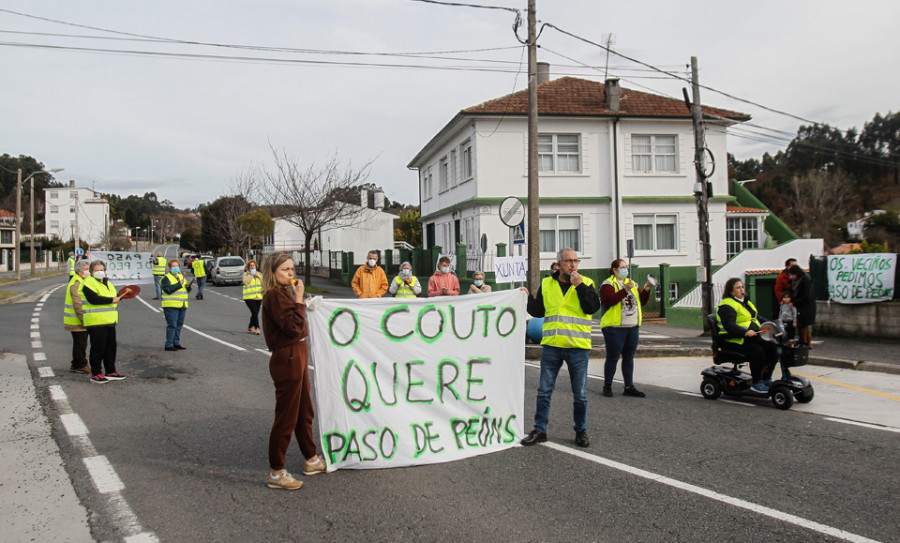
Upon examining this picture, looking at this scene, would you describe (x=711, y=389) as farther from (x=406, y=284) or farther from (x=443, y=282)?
(x=406, y=284)

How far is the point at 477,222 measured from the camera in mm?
25562

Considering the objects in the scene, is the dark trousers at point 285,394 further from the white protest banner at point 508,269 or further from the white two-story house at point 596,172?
the white two-story house at point 596,172

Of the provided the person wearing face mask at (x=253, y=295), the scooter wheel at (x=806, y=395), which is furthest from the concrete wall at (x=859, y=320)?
the person wearing face mask at (x=253, y=295)

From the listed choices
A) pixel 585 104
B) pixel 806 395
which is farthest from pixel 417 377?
pixel 585 104

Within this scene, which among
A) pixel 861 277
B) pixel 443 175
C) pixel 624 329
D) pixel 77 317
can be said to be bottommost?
pixel 624 329

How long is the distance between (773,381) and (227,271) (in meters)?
32.2

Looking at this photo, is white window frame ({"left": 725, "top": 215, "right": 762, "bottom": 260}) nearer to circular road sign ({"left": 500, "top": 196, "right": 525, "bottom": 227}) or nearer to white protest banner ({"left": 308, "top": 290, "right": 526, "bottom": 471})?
circular road sign ({"left": 500, "top": 196, "right": 525, "bottom": 227})

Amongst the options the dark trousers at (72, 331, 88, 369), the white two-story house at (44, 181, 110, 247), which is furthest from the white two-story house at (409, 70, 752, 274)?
the white two-story house at (44, 181, 110, 247)

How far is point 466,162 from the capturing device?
27.2 meters

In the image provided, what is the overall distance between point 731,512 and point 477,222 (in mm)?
21291

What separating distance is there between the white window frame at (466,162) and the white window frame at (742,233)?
12.0 metres

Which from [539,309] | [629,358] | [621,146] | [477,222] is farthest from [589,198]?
[539,309]

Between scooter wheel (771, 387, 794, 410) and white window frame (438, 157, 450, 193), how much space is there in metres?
22.6

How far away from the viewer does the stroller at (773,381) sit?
8195mm
